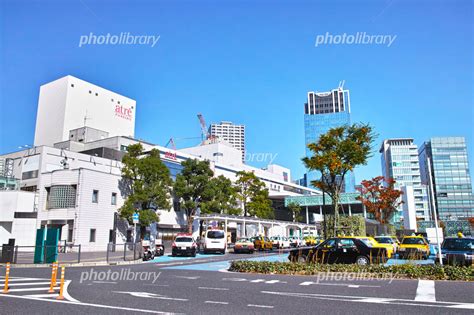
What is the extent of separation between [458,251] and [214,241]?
Result: 19.9m

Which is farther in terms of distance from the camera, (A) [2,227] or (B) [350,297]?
(A) [2,227]

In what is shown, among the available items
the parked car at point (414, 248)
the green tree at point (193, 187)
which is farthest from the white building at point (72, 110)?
the parked car at point (414, 248)

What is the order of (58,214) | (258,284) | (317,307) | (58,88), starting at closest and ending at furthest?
(317,307) → (258,284) → (58,214) → (58,88)

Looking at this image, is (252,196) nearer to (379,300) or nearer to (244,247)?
(244,247)

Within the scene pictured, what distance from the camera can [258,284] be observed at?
12891 mm

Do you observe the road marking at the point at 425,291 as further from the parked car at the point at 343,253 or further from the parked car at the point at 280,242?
the parked car at the point at 280,242

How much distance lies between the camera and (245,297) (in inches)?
399

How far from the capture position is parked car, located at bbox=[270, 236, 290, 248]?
4311 centimetres

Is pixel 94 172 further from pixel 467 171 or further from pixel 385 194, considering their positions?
pixel 467 171

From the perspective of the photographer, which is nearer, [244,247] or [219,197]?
[244,247]

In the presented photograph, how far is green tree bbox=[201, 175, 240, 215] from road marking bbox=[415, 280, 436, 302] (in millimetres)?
35929

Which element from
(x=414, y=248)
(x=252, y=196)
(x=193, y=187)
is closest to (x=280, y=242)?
(x=193, y=187)

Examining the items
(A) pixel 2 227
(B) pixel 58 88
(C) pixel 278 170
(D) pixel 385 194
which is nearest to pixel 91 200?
(A) pixel 2 227

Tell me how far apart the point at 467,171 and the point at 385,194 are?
10256 centimetres
